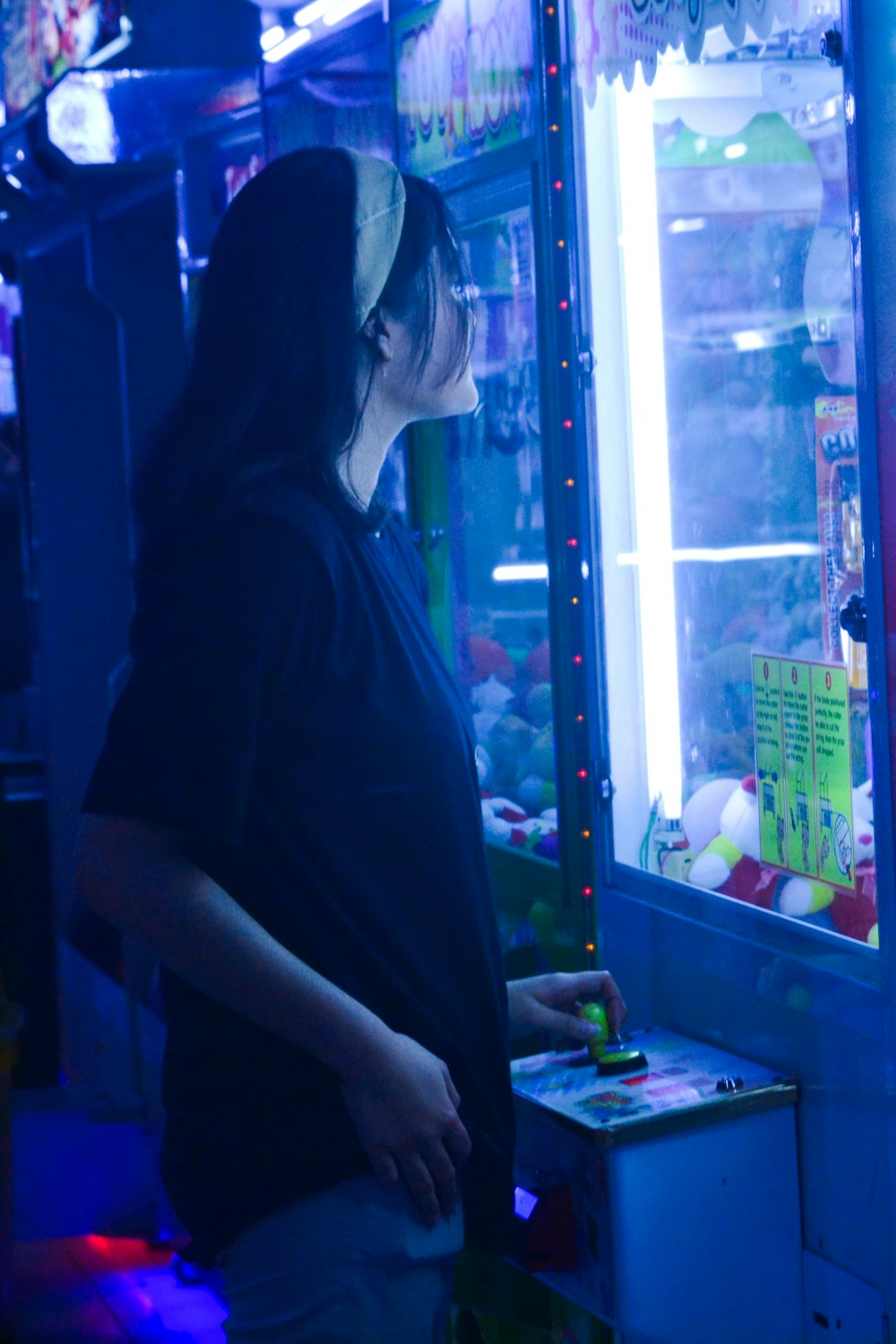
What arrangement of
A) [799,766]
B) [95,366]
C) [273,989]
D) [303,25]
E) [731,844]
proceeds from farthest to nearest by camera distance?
[95,366]
[303,25]
[731,844]
[799,766]
[273,989]

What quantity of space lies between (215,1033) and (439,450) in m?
1.64

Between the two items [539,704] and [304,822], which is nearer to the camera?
[304,822]

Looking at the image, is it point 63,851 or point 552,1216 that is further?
point 63,851

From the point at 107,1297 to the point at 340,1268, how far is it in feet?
8.19

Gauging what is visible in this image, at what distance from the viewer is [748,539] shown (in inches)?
85.8

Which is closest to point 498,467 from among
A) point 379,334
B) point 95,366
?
point 379,334

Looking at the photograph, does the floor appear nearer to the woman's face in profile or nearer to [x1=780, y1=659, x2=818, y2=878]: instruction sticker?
[x1=780, y1=659, x2=818, y2=878]: instruction sticker

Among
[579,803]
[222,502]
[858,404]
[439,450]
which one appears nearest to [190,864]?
[222,502]

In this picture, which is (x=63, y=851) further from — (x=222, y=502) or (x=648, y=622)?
(x=222, y=502)

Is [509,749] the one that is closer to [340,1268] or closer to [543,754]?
[543,754]

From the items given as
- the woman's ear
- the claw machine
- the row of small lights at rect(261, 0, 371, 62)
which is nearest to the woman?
the woman's ear

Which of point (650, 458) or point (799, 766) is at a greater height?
point (650, 458)

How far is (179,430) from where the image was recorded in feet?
4.44

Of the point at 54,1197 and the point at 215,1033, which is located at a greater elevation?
the point at 215,1033
